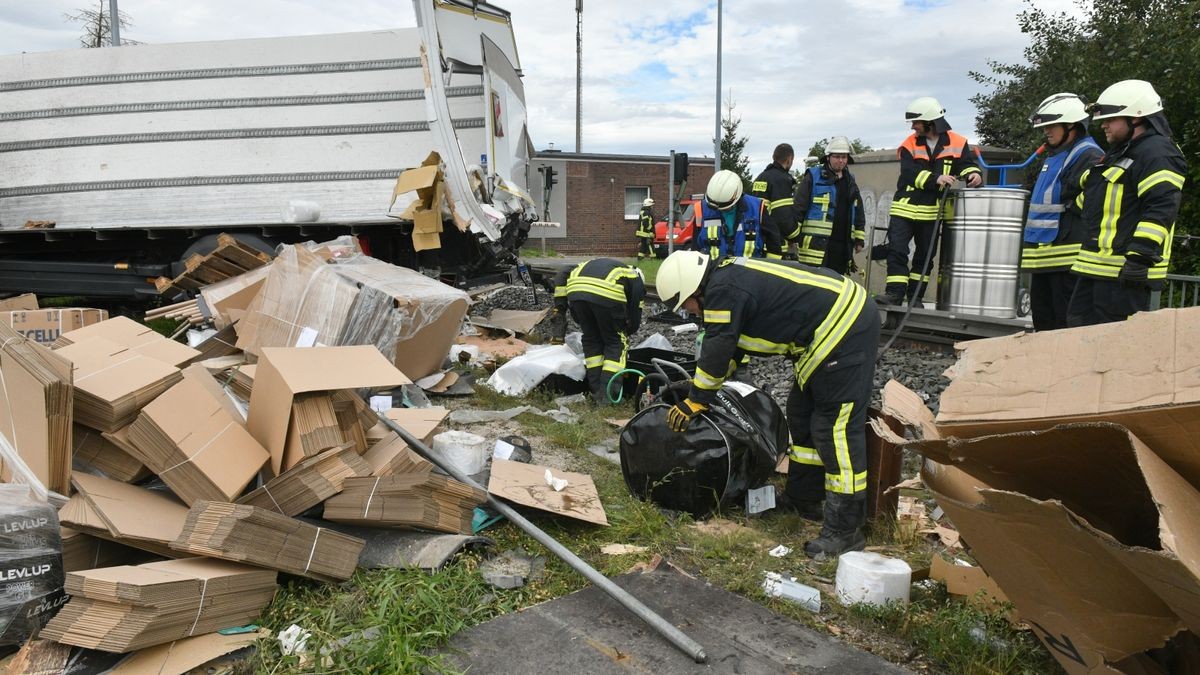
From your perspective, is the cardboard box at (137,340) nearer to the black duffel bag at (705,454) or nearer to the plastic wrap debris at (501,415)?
the plastic wrap debris at (501,415)

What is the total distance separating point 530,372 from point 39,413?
12.3 feet

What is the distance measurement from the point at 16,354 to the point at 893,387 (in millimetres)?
3241

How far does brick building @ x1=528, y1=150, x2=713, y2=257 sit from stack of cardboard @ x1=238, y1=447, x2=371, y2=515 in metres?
24.9

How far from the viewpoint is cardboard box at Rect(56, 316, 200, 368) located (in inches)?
168

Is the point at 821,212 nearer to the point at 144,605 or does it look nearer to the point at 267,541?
the point at 267,541

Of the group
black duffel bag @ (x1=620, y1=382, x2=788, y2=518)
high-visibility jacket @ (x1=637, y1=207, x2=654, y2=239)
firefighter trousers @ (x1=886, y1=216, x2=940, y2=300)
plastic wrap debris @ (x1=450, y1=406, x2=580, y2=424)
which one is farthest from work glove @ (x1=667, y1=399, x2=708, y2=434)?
high-visibility jacket @ (x1=637, y1=207, x2=654, y2=239)

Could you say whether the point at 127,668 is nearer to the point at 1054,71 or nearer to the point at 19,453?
the point at 19,453

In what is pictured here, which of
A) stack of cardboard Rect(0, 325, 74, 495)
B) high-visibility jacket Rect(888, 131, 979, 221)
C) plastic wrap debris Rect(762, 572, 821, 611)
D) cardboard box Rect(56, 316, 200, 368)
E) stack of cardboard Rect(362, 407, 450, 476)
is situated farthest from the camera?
high-visibility jacket Rect(888, 131, 979, 221)

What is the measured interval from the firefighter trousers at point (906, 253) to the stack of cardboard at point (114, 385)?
5546 millimetres

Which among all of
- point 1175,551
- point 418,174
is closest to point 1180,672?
point 1175,551

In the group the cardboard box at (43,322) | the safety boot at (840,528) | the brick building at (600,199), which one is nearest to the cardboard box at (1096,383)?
the safety boot at (840,528)

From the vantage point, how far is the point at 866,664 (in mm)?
2660

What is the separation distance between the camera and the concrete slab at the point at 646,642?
8.63ft

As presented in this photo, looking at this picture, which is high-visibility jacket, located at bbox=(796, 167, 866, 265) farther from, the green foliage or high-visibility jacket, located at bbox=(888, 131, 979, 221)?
the green foliage
